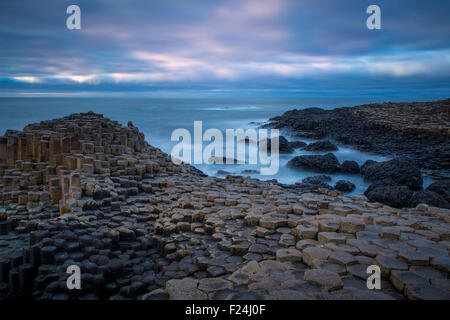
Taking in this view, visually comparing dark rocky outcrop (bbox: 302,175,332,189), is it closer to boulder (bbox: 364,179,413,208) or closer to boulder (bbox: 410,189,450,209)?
boulder (bbox: 364,179,413,208)

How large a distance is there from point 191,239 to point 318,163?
9.86 m

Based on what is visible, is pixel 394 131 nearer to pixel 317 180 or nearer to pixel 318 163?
pixel 318 163

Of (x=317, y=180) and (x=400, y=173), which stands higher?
(x=400, y=173)

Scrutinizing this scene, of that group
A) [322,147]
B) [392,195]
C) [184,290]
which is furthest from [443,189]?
[322,147]

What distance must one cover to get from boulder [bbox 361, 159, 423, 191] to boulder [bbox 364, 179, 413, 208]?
5.89ft

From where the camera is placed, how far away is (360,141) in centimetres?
1906

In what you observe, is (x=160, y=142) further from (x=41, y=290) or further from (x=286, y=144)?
(x=41, y=290)

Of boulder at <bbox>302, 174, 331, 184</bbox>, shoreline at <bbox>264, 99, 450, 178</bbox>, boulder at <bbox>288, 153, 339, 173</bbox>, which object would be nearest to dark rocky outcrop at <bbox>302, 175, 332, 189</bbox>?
boulder at <bbox>302, 174, 331, 184</bbox>

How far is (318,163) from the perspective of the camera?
13625 millimetres

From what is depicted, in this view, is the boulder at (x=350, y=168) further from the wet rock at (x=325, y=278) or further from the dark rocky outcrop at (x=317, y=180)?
A: the wet rock at (x=325, y=278)

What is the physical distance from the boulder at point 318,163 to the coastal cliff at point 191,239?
263 inches

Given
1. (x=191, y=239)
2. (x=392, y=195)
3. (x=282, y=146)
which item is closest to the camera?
(x=191, y=239)
